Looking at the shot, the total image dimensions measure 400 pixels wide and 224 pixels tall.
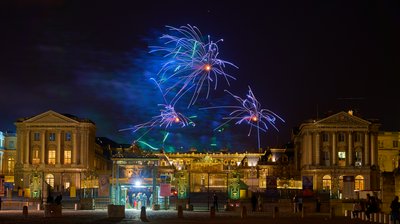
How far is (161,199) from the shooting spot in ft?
224

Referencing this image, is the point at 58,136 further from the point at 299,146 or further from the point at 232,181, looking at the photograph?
the point at 232,181

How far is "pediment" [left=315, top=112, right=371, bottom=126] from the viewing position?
130625mm

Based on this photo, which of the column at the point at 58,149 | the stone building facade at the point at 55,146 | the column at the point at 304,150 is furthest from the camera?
the column at the point at 304,150

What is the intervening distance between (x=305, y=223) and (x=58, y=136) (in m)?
87.9

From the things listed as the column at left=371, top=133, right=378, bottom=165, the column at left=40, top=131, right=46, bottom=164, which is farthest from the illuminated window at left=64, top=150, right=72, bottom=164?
the column at left=371, top=133, right=378, bottom=165

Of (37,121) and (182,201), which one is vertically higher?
(37,121)

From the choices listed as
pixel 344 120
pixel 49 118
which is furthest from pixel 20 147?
pixel 344 120

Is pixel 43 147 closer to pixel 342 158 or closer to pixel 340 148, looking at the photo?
pixel 340 148

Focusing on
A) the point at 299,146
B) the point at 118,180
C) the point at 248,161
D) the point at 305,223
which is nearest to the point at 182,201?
the point at 118,180

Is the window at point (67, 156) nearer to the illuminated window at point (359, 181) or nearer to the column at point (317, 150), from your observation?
the column at point (317, 150)

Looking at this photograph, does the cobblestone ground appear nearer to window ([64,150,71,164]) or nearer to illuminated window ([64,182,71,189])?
illuminated window ([64,182,71,189])

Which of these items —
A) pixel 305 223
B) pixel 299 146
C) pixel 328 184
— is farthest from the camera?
pixel 299 146

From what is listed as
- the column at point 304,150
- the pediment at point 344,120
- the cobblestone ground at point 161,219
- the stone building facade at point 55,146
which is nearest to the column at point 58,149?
the stone building facade at point 55,146

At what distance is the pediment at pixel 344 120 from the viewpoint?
130625mm
